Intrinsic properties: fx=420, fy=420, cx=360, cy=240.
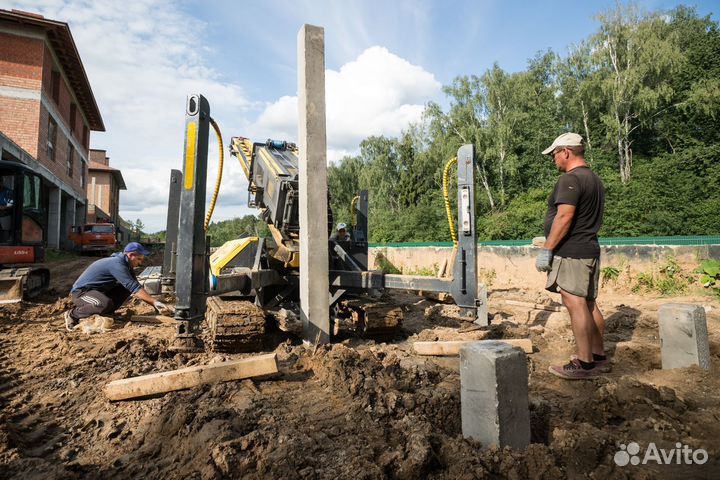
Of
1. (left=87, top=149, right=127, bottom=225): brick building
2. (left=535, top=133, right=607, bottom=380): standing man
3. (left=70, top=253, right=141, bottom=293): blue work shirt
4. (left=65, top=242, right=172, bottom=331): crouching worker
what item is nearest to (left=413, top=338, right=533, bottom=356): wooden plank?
(left=535, top=133, right=607, bottom=380): standing man

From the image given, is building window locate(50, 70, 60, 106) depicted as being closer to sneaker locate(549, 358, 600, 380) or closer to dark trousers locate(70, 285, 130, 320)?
dark trousers locate(70, 285, 130, 320)

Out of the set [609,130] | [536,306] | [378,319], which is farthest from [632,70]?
[378,319]

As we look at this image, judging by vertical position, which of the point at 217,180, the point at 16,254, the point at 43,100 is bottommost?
the point at 16,254

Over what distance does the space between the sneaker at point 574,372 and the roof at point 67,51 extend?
71.0 feet

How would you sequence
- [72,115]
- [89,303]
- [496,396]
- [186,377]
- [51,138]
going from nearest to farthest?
[496,396], [186,377], [89,303], [51,138], [72,115]

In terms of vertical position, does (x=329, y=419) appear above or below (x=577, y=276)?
below

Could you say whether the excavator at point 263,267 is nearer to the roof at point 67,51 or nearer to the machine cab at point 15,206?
the machine cab at point 15,206

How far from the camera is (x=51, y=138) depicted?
18703mm

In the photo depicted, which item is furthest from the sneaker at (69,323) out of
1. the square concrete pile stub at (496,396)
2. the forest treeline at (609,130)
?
the forest treeline at (609,130)

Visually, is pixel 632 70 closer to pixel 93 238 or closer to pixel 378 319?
pixel 378 319

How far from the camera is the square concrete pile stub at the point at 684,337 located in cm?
335

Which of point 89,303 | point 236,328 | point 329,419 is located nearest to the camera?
point 329,419

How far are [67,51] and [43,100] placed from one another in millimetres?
3429

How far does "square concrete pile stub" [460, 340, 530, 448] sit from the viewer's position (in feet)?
6.88
